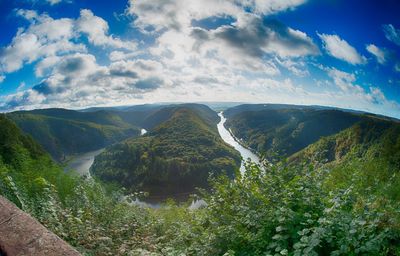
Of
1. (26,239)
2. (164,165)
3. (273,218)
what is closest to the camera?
(26,239)

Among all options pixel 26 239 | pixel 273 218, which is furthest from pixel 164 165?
pixel 26 239

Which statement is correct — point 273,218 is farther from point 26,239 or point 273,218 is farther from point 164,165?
point 164,165

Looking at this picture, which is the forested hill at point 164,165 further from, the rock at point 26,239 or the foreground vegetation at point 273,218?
the rock at point 26,239

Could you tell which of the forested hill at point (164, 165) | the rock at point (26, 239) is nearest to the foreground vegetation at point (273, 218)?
the rock at point (26, 239)

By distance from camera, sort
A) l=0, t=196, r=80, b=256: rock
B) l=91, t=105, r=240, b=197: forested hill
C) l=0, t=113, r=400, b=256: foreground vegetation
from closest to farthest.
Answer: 1. l=0, t=196, r=80, b=256: rock
2. l=0, t=113, r=400, b=256: foreground vegetation
3. l=91, t=105, r=240, b=197: forested hill

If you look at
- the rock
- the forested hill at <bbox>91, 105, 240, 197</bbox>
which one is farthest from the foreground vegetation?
the forested hill at <bbox>91, 105, 240, 197</bbox>

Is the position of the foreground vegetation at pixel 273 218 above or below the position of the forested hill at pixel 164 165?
above

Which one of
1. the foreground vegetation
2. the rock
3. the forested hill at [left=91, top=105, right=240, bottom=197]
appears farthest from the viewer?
the forested hill at [left=91, top=105, right=240, bottom=197]

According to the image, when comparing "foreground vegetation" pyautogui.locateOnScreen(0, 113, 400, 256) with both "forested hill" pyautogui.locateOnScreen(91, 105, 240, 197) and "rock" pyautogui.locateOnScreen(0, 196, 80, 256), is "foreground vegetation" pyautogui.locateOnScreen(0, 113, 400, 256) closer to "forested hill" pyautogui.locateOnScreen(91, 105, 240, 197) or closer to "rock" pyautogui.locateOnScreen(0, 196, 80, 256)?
"rock" pyautogui.locateOnScreen(0, 196, 80, 256)

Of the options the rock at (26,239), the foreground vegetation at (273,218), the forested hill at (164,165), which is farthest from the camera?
the forested hill at (164,165)

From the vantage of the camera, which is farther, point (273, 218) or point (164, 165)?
point (164, 165)

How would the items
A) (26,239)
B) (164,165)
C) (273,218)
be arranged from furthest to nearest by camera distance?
1. (164,165)
2. (273,218)
3. (26,239)
